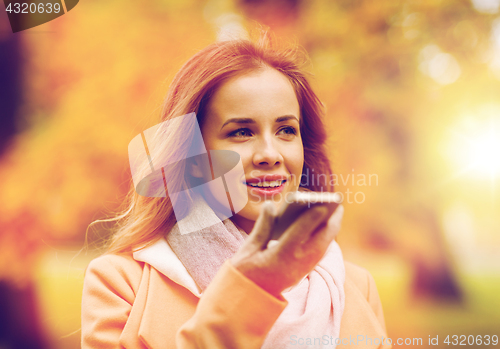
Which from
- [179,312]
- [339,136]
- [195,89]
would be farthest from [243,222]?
[339,136]

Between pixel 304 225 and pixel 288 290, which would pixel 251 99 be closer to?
pixel 304 225

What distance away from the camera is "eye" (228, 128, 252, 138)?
1303 mm

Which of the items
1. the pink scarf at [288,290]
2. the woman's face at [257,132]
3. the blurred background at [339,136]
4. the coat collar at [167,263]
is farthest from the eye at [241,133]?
the blurred background at [339,136]

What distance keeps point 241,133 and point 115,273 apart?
665mm

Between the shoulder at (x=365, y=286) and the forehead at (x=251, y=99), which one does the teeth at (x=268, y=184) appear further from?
the shoulder at (x=365, y=286)

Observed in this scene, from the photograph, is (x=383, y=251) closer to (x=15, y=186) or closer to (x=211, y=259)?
(x=211, y=259)

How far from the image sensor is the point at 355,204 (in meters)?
2.84

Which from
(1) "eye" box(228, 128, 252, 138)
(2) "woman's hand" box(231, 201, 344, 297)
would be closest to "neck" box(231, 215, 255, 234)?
(1) "eye" box(228, 128, 252, 138)

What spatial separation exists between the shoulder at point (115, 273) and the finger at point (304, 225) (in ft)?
2.19

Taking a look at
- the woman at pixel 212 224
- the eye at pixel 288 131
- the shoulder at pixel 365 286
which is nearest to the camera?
the woman at pixel 212 224

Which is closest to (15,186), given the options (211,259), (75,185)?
(75,185)

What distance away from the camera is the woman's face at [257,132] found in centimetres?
127

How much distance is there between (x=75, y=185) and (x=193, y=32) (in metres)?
1.44

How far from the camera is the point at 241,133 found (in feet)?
4.30
